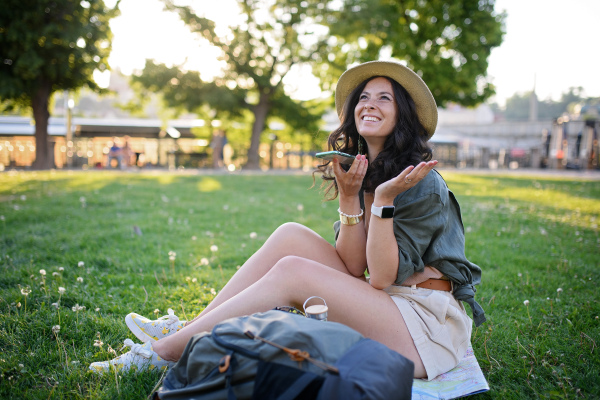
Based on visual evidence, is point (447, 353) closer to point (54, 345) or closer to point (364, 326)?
point (364, 326)

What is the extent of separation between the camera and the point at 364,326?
209 cm

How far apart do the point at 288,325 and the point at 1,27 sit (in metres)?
20.6

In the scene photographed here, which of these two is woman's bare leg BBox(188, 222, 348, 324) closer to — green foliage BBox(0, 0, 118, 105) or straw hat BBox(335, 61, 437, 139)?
straw hat BBox(335, 61, 437, 139)

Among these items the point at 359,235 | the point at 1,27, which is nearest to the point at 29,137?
the point at 1,27

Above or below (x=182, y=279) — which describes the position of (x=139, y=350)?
above

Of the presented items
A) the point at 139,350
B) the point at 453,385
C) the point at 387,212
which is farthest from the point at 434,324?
the point at 139,350

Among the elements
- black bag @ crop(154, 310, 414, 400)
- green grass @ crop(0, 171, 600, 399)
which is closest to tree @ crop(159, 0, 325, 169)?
green grass @ crop(0, 171, 600, 399)

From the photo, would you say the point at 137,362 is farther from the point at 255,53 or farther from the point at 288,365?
the point at 255,53

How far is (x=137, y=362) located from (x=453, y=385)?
5.24ft

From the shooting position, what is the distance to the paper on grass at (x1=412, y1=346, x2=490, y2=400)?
2.00 m

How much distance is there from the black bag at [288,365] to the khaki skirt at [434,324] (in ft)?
1.54

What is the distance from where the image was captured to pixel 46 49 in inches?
722

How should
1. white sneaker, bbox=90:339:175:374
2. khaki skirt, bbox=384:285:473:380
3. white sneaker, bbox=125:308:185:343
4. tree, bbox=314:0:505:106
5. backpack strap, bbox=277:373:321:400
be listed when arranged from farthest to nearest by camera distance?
1. tree, bbox=314:0:505:106
2. white sneaker, bbox=125:308:185:343
3. white sneaker, bbox=90:339:175:374
4. khaki skirt, bbox=384:285:473:380
5. backpack strap, bbox=277:373:321:400

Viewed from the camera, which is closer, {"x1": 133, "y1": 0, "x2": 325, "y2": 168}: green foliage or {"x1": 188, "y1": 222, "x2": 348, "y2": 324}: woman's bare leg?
{"x1": 188, "y1": 222, "x2": 348, "y2": 324}: woman's bare leg
